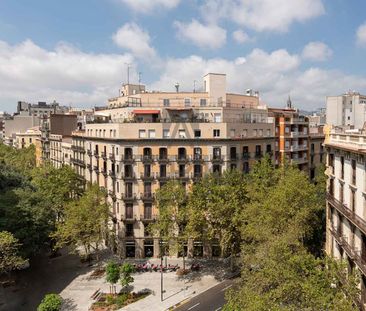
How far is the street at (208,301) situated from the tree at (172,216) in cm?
721

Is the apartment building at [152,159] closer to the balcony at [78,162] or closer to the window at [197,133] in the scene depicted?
the window at [197,133]

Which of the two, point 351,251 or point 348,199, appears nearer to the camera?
→ point 351,251

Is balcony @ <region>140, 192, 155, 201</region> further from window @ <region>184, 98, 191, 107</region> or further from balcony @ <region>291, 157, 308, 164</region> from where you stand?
balcony @ <region>291, 157, 308, 164</region>

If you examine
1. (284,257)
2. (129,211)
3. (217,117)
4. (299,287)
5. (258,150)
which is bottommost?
(129,211)

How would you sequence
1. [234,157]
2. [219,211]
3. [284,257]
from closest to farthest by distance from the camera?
[284,257] → [219,211] → [234,157]

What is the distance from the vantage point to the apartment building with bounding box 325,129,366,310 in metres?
30.5

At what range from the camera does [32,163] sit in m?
108

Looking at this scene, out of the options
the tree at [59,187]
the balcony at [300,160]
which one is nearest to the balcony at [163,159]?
the tree at [59,187]

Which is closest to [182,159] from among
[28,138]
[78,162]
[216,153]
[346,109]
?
[216,153]

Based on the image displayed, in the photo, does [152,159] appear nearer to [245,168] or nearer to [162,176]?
[162,176]

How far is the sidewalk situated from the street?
3.59ft

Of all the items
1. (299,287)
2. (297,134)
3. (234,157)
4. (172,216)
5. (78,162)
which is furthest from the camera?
(78,162)

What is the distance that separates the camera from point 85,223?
170 feet

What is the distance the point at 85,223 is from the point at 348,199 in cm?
3678
